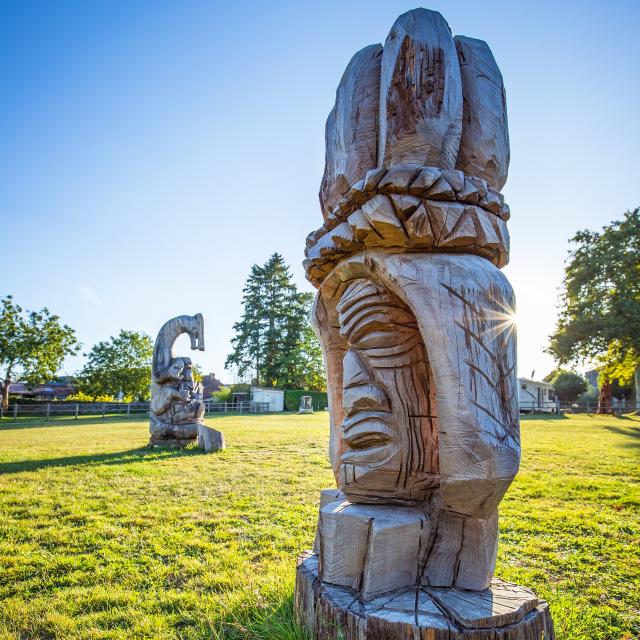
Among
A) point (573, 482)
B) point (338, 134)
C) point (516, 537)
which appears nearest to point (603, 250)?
point (573, 482)

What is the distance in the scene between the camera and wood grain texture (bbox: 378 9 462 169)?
188 centimetres

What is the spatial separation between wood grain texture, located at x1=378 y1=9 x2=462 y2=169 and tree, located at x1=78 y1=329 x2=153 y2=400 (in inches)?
1611

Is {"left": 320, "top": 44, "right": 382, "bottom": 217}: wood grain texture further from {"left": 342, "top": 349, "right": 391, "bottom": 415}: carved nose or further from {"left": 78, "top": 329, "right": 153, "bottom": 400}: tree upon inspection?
{"left": 78, "top": 329, "right": 153, "bottom": 400}: tree

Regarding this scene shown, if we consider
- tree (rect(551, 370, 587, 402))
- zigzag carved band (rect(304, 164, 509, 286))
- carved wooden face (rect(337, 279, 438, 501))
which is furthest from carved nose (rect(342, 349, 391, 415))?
tree (rect(551, 370, 587, 402))

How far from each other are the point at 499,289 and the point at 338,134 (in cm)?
112

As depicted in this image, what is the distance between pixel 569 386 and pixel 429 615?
160ft

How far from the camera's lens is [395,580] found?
1691 millimetres

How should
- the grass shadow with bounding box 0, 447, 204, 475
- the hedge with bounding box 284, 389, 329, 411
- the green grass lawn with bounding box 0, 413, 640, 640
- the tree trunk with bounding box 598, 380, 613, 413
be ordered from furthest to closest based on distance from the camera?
the hedge with bounding box 284, 389, 329, 411
the tree trunk with bounding box 598, 380, 613, 413
the grass shadow with bounding box 0, 447, 204, 475
the green grass lawn with bounding box 0, 413, 640, 640

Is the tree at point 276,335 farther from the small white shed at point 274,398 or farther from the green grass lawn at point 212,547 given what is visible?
the green grass lawn at point 212,547

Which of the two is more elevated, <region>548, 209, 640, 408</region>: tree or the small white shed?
<region>548, 209, 640, 408</region>: tree

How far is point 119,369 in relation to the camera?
39906 millimetres

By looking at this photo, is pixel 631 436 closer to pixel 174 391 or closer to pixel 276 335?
pixel 174 391

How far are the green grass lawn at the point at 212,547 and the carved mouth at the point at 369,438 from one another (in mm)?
769

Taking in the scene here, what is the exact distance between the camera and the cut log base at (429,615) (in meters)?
1.45
